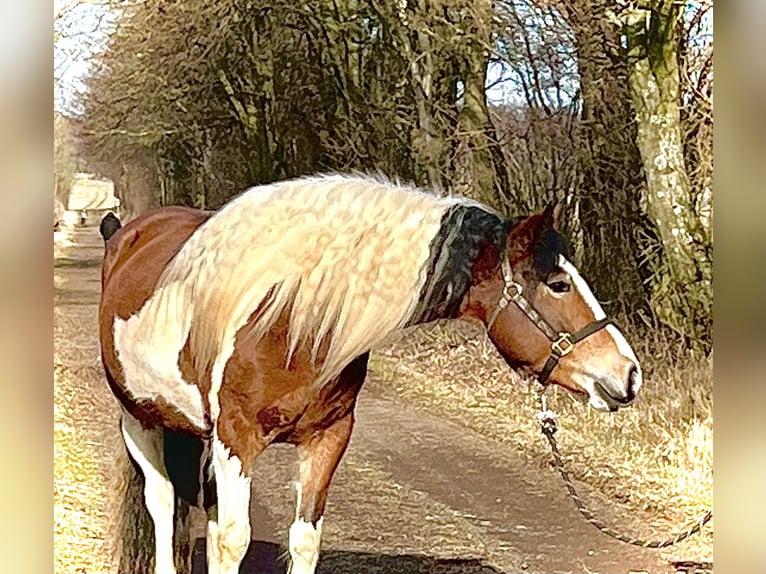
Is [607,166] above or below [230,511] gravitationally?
above

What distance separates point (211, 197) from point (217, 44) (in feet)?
0.82

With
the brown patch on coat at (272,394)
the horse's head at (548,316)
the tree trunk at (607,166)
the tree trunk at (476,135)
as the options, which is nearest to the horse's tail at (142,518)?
the brown patch on coat at (272,394)

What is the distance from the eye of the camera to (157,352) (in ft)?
4.00

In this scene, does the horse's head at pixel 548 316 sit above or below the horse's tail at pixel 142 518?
above

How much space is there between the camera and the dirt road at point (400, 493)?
1.21 metres

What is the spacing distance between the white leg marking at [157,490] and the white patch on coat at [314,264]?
133 millimetres

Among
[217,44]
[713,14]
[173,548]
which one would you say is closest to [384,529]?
[173,548]

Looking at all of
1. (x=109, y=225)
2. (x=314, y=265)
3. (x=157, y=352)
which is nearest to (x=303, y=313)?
(x=314, y=265)

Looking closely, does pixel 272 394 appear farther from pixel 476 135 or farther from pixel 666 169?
pixel 666 169

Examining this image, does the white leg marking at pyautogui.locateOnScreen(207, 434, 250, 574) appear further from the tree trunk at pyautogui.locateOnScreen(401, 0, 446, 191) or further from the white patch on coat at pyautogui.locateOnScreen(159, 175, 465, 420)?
the tree trunk at pyautogui.locateOnScreen(401, 0, 446, 191)

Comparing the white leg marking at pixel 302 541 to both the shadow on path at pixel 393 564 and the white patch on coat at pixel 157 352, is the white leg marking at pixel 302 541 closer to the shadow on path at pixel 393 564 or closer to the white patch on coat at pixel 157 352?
the shadow on path at pixel 393 564

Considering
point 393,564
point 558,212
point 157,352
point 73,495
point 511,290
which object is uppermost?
point 558,212

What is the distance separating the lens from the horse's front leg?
3.95 feet

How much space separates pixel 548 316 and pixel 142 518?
758 millimetres
